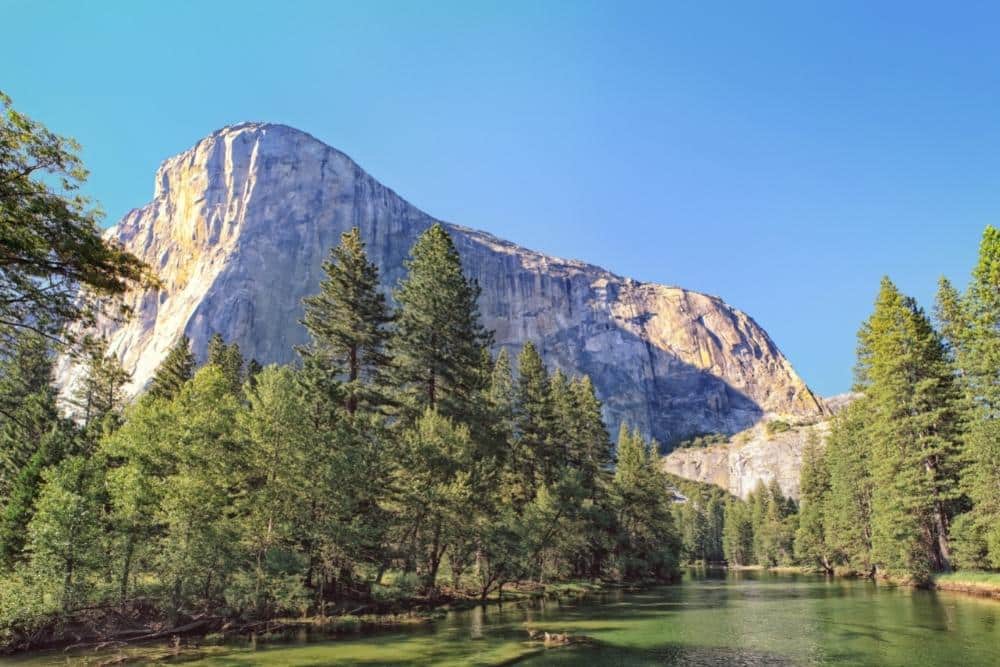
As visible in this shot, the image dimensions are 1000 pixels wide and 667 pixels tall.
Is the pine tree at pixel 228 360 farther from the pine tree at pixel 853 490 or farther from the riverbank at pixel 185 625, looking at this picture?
the pine tree at pixel 853 490

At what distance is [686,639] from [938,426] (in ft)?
90.4

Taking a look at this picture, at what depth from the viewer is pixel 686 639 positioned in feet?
70.3

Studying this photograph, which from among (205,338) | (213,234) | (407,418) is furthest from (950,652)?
(213,234)

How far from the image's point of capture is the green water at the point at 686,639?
1731 centimetres

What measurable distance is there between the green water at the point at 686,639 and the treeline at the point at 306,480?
3873 millimetres

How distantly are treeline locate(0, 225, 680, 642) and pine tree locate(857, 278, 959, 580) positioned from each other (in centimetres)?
1996

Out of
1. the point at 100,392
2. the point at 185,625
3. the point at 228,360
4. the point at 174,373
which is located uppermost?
the point at 228,360

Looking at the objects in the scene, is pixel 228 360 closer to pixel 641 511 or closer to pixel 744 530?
pixel 641 511

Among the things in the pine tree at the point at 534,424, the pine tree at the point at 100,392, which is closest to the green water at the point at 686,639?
the pine tree at the point at 534,424

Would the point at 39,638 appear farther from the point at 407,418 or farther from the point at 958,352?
the point at 958,352

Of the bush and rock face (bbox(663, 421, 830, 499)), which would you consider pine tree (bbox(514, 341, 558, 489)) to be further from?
the bush

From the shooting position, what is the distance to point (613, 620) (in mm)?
27359

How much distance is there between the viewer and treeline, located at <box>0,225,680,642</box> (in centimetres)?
2216

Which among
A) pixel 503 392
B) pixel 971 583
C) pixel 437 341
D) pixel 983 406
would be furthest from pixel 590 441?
pixel 983 406
